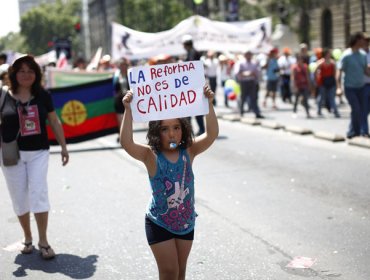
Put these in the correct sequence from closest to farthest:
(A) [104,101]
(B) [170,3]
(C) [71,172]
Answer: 1. (C) [71,172]
2. (A) [104,101]
3. (B) [170,3]

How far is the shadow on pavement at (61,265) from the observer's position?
5181 mm

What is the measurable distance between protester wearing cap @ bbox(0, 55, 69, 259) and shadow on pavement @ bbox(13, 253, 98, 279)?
10 cm

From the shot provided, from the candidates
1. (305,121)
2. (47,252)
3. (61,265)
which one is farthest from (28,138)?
(305,121)

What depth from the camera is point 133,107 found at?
406cm

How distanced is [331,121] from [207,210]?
8940mm

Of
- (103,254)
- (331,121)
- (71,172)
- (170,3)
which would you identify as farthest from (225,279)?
(170,3)

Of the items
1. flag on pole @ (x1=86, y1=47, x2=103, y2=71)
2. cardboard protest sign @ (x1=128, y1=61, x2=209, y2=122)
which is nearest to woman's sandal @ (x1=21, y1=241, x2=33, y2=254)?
cardboard protest sign @ (x1=128, y1=61, x2=209, y2=122)

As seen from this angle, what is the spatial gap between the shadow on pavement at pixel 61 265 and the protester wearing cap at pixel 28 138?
0.10 metres

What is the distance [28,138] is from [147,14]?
59827 mm

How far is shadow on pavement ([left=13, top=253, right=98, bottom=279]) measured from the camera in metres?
5.18

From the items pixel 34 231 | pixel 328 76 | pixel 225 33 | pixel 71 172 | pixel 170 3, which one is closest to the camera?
pixel 34 231

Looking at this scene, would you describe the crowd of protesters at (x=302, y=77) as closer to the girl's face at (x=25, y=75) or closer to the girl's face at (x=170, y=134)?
the girl's face at (x=25, y=75)

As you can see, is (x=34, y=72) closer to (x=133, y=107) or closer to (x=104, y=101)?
(x=133, y=107)

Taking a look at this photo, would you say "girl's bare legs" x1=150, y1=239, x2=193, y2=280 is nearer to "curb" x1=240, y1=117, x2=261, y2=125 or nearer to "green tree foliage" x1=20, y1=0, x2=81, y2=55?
"curb" x1=240, y1=117, x2=261, y2=125
